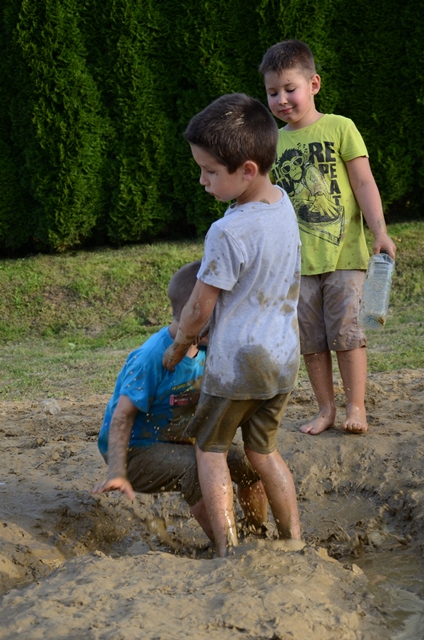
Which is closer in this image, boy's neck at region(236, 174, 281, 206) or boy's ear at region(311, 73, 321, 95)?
boy's neck at region(236, 174, 281, 206)

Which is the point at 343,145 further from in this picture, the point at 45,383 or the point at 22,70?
the point at 22,70

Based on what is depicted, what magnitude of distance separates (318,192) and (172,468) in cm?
176

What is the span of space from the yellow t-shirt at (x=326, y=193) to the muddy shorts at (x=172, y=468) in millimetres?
1324

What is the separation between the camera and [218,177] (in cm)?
295

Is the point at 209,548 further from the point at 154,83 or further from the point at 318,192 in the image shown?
the point at 154,83

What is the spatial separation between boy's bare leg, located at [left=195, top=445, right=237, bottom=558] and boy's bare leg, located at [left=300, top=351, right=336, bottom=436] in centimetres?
148

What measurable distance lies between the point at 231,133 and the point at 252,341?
29.0 inches

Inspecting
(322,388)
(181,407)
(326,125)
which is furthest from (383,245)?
(181,407)

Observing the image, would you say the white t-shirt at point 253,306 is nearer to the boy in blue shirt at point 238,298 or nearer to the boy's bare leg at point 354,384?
the boy in blue shirt at point 238,298

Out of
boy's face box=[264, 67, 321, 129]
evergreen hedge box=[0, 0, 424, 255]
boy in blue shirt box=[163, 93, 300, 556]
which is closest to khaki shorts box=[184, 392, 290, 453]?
boy in blue shirt box=[163, 93, 300, 556]

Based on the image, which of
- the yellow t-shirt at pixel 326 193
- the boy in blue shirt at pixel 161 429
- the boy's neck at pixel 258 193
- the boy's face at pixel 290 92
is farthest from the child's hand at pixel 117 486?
the boy's face at pixel 290 92

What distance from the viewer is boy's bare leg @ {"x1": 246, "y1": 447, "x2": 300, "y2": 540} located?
3.19 metres

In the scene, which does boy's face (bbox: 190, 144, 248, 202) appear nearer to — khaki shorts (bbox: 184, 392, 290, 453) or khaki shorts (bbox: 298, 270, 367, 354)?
khaki shorts (bbox: 184, 392, 290, 453)

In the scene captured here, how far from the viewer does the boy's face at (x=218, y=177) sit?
293cm
